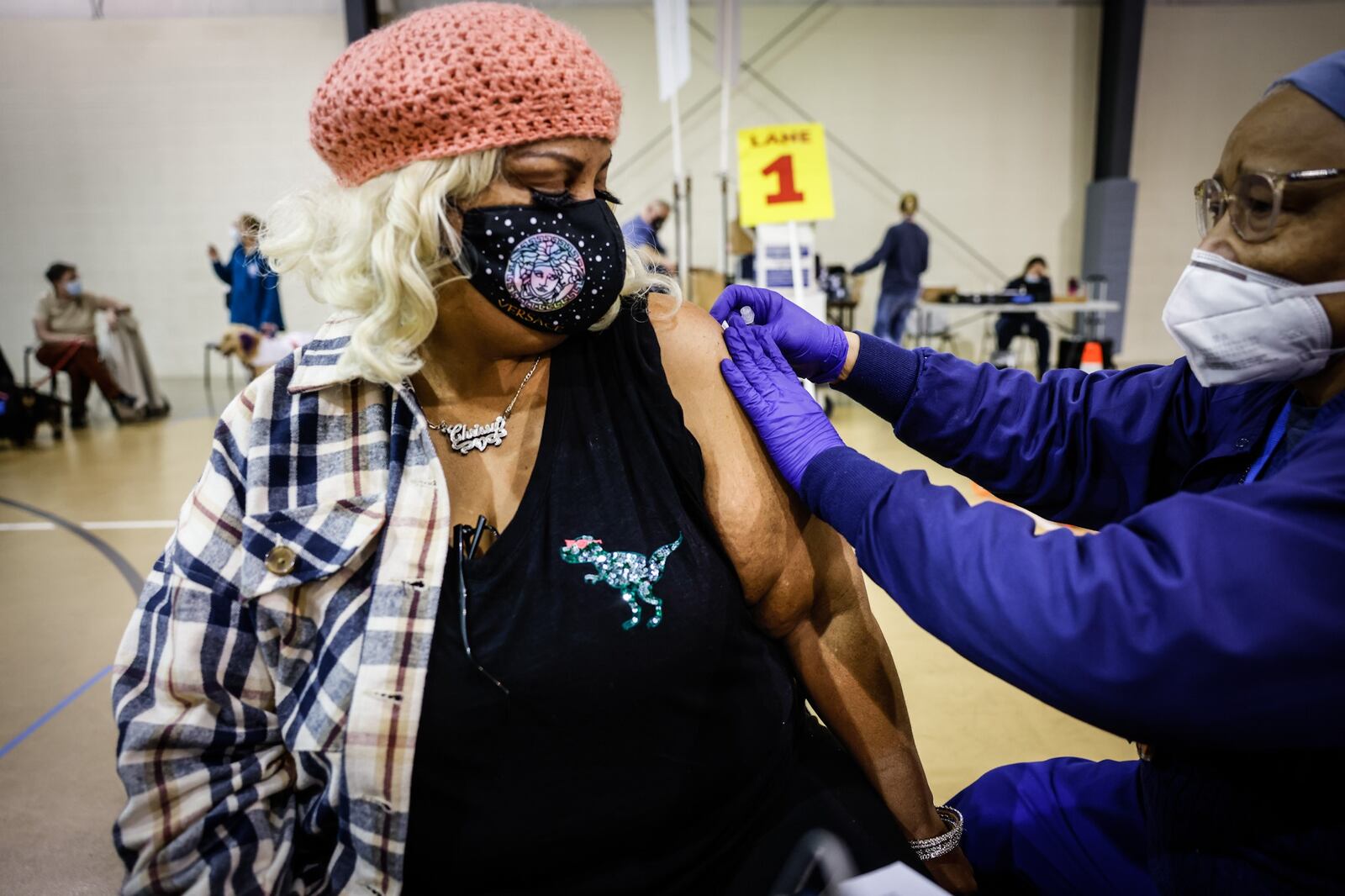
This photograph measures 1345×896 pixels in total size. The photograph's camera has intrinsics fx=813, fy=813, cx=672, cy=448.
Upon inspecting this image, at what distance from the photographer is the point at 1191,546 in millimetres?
786

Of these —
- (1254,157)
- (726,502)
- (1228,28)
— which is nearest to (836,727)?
(726,502)

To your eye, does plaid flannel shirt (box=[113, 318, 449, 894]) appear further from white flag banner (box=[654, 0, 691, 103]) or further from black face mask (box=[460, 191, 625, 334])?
white flag banner (box=[654, 0, 691, 103])

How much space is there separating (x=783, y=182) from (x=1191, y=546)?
3.75m

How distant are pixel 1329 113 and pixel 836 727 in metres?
0.99

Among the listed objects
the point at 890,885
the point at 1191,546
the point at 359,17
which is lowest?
the point at 890,885

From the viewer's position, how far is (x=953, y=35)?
9.59 metres

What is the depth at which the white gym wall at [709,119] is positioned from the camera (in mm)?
9336

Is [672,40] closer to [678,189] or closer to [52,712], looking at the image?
[678,189]

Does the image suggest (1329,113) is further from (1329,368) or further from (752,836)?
(752,836)

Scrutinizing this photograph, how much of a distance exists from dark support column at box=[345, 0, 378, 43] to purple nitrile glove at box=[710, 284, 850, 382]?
8781 mm

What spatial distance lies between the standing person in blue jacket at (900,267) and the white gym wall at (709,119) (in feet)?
6.34

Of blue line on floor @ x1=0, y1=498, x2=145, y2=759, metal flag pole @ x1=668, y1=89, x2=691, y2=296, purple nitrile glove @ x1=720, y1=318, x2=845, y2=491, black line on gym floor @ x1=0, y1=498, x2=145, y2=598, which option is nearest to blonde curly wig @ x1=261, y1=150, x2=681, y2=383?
purple nitrile glove @ x1=720, y1=318, x2=845, y2=491

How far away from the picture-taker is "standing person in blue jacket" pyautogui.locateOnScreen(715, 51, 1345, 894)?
0.77 m

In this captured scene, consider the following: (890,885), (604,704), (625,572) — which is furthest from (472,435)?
(890,885)
